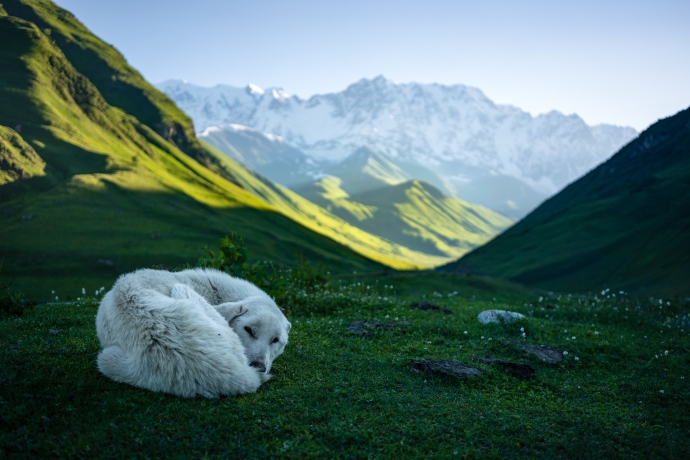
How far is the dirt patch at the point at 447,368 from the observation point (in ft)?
30.9

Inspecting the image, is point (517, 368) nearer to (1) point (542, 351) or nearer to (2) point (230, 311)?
(1) point (542, 351)

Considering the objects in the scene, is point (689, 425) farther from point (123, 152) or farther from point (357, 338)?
point (123, 152)

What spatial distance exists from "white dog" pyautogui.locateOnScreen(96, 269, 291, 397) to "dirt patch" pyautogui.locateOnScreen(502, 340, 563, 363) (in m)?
7.08

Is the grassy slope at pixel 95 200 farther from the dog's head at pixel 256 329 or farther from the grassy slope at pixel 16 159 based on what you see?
the dog's head at pixel 256 329

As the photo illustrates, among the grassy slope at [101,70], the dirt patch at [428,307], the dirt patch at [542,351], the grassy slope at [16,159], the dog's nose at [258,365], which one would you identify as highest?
the grassy slope at [101,70]

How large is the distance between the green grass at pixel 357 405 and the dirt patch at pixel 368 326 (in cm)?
35

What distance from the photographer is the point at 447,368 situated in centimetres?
960

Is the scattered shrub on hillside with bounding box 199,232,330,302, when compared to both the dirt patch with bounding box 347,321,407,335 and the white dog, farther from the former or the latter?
the white dog

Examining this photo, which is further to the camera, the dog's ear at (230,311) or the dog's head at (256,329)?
the dog's ear at (230,311)

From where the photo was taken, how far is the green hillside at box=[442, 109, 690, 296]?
92250 millimetres

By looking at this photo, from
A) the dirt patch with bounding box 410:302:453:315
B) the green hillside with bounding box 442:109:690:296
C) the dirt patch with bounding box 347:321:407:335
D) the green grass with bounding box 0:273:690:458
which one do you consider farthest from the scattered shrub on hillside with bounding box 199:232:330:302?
the green hillside with bounding box 442:109:690:296

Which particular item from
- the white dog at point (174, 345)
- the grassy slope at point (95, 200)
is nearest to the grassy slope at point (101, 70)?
the grassy slope at point (95, 200)

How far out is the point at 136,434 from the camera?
19.7ft

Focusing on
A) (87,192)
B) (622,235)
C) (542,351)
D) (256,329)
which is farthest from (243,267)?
(622,235)
